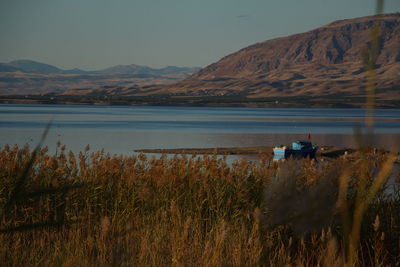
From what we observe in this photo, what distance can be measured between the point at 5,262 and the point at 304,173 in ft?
19.7

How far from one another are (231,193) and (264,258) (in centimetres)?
252

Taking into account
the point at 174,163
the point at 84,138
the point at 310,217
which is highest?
the point at 310,217

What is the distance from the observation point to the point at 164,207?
8.46m

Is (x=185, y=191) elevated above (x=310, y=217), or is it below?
below

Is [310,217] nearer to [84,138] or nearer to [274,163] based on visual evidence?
[274,163]

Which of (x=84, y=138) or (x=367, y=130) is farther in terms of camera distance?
(x=84, y=138)

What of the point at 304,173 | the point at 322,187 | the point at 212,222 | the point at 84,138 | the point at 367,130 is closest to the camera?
the point at 367,130

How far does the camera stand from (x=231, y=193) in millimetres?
8570

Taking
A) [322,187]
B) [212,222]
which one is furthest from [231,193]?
[322,187]

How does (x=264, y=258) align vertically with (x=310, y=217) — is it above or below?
below

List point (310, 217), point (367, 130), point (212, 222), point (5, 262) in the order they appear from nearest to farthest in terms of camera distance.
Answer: point (367, 130) < point (310, 217) < point (5, 262) < point (212, 222)

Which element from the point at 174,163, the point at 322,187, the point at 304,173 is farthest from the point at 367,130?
the point at 304,173

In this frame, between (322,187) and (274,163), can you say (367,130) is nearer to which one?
(322,187)

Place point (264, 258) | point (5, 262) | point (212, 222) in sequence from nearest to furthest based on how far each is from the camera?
point (5, 262) < point (264, 258) < point (212, 222)
